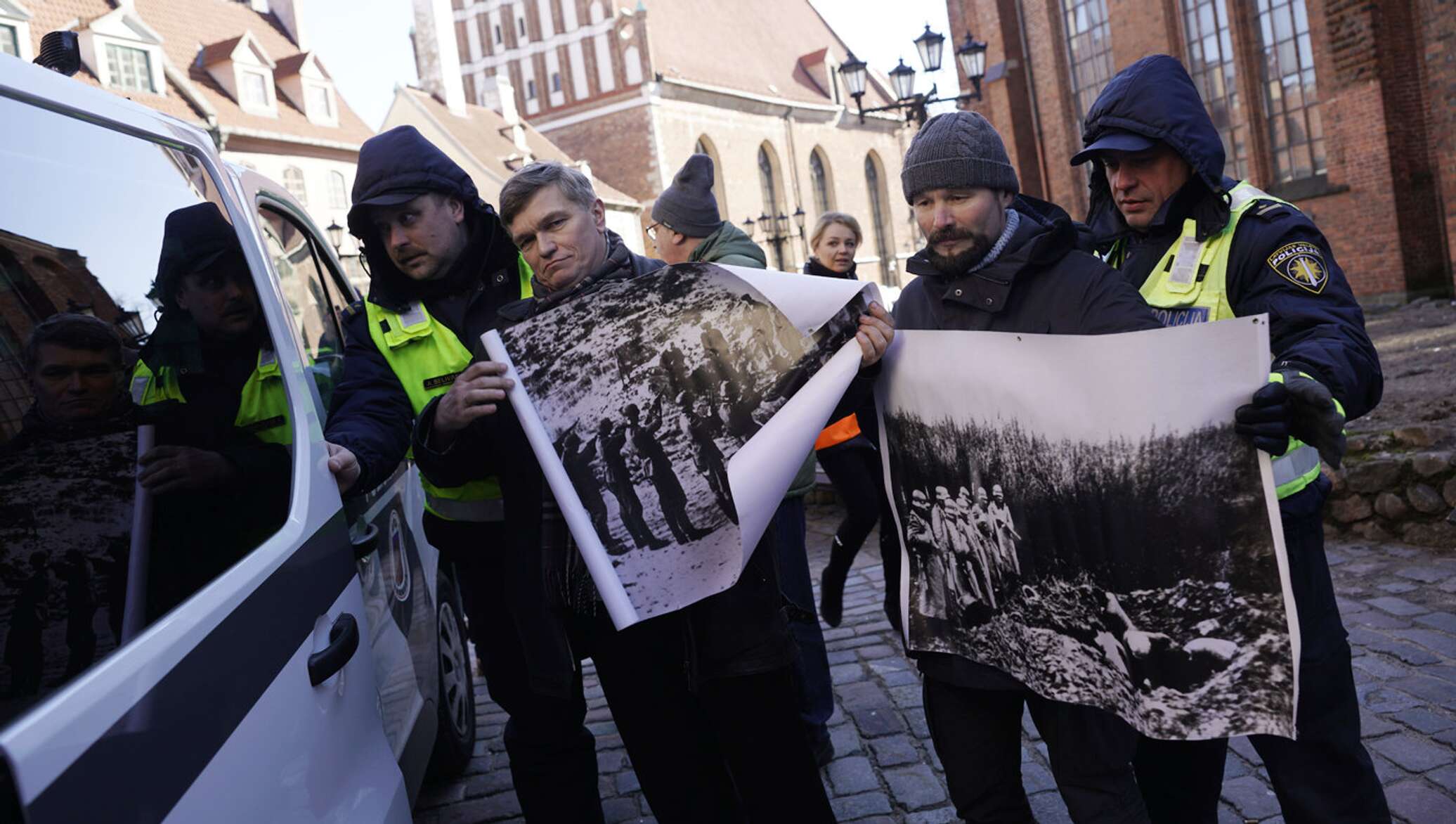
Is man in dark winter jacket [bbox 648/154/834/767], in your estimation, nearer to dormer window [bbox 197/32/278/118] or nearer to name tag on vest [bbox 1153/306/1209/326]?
name tag on vest [bbox 1153/306/1209/326]

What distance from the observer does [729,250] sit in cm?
417

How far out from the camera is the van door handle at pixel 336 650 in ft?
6.60

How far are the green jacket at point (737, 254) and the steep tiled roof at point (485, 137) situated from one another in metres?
37.0

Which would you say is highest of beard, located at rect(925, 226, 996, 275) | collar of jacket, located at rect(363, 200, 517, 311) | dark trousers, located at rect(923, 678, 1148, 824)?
collar of jacket, located at rect(363, 200, 517, 311)

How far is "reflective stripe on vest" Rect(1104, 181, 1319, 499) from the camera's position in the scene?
2.41 m

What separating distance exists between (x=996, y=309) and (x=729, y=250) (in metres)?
1.89

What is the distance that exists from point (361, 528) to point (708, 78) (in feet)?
179

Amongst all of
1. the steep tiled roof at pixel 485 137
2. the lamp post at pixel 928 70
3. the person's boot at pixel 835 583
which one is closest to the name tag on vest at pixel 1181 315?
the person's boot at pixel 835 583

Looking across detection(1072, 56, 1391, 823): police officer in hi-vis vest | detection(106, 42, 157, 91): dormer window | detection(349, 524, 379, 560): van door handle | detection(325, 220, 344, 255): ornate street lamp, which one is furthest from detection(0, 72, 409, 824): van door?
detection(106, 42, 157, 91): dormer window

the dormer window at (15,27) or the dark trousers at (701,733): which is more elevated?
the dormer window at (15,27)

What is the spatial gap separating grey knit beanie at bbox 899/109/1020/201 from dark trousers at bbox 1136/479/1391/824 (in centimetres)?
93

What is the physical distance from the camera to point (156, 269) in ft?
6.28

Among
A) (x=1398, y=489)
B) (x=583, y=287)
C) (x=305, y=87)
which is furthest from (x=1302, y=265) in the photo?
(x=305, y=87)

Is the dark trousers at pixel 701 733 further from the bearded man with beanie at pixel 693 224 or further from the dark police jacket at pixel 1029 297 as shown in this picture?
the bearded man with beanie at pixel 693 224
